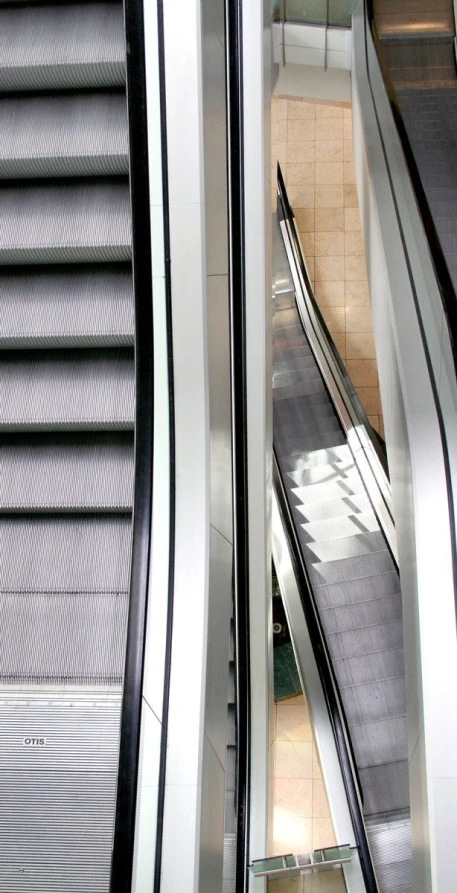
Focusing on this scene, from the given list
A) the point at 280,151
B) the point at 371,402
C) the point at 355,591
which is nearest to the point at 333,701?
the point at 355,591

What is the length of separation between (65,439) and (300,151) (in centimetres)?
985

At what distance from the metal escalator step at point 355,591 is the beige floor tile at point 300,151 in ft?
25.3

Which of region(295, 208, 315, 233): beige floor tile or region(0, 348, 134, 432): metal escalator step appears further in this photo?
region(295, 208, 315, 233): beige floor tile

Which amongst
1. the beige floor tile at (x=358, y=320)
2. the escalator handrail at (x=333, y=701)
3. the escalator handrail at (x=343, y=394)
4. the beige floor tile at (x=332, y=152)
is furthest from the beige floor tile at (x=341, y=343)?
the escalator handrail at (x=333, y=701)

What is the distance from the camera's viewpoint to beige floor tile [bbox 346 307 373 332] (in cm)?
1122

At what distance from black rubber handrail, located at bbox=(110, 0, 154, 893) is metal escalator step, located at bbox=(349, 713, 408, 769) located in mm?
3419

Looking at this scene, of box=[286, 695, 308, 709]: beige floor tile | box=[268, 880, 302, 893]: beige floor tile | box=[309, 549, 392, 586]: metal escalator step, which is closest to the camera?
box=[268, 880, 302, 893]: beige floor tile

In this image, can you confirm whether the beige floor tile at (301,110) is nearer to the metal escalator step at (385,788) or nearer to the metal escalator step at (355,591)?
the metal escalator step at (355,591)

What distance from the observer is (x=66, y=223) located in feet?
10.4

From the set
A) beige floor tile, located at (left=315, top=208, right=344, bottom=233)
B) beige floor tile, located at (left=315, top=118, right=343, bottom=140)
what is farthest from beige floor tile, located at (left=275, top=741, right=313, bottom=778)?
beige floor tile, located at (left=315, top=118, right=343, bottom=140)

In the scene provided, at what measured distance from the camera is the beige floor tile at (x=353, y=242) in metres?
11.4

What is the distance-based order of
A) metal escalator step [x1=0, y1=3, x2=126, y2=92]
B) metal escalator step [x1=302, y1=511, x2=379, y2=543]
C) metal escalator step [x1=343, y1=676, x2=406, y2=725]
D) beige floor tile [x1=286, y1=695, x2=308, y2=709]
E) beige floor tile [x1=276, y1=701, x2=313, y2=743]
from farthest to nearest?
beige floor tile [x1=286, y1=695, x2=308, y2=709] < beige floor tile [x1=276, y1=701, x2=313, y2=743] < metal escalator step [x1=302, y1=511, x2=379, y2=543] < metal escalator step [x1=343, y1=676, x2=406, y2=725] < metal escalator step [x1=0, y1=3, x2=126, y2=92]

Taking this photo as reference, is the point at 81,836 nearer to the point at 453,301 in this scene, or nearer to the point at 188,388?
the point at 188,388

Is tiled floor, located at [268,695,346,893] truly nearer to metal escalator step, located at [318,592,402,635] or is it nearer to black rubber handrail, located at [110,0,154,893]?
metal escalator step, located at [318,592,402,635]
